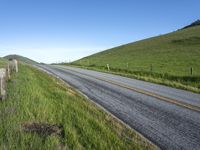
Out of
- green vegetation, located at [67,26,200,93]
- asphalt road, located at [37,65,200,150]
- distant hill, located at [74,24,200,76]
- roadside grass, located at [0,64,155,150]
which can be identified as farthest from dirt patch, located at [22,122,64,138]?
distant hill, located at [74,24,200,76]

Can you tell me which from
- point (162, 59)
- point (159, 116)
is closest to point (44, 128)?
point (159, 116)

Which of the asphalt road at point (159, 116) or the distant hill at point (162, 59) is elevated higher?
the distant hill at point (162, 59)

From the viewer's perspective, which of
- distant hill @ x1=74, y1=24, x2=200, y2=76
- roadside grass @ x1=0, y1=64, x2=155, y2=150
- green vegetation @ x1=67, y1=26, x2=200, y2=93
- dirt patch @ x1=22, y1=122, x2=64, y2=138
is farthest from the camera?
distant hill @ x1=74, y1=24, x2=200, y2=76

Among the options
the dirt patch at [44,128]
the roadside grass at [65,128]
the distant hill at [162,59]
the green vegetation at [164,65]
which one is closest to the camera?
the roadside grass at [65,128]

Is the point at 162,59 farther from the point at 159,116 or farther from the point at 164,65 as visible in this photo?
the point at 159,116

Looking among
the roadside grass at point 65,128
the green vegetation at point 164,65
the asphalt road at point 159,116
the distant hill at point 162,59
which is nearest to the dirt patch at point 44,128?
the roadside grass at point 65,128

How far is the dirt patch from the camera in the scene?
6.22 m

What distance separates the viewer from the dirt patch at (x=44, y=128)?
6.22 m

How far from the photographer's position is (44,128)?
6520mm

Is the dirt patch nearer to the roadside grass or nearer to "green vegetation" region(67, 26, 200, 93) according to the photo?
the roadside grass

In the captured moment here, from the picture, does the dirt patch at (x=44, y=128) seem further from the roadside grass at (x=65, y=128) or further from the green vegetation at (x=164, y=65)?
the green vegetation at (x=164, y=65)

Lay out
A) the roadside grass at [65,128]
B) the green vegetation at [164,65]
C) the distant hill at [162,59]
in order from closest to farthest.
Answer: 1. the roadside grass at [65,128]
2. the green vegetation at [164,65]
3. the distant hill at [162,59]

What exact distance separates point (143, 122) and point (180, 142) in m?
1.71

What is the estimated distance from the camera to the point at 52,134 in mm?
6020
